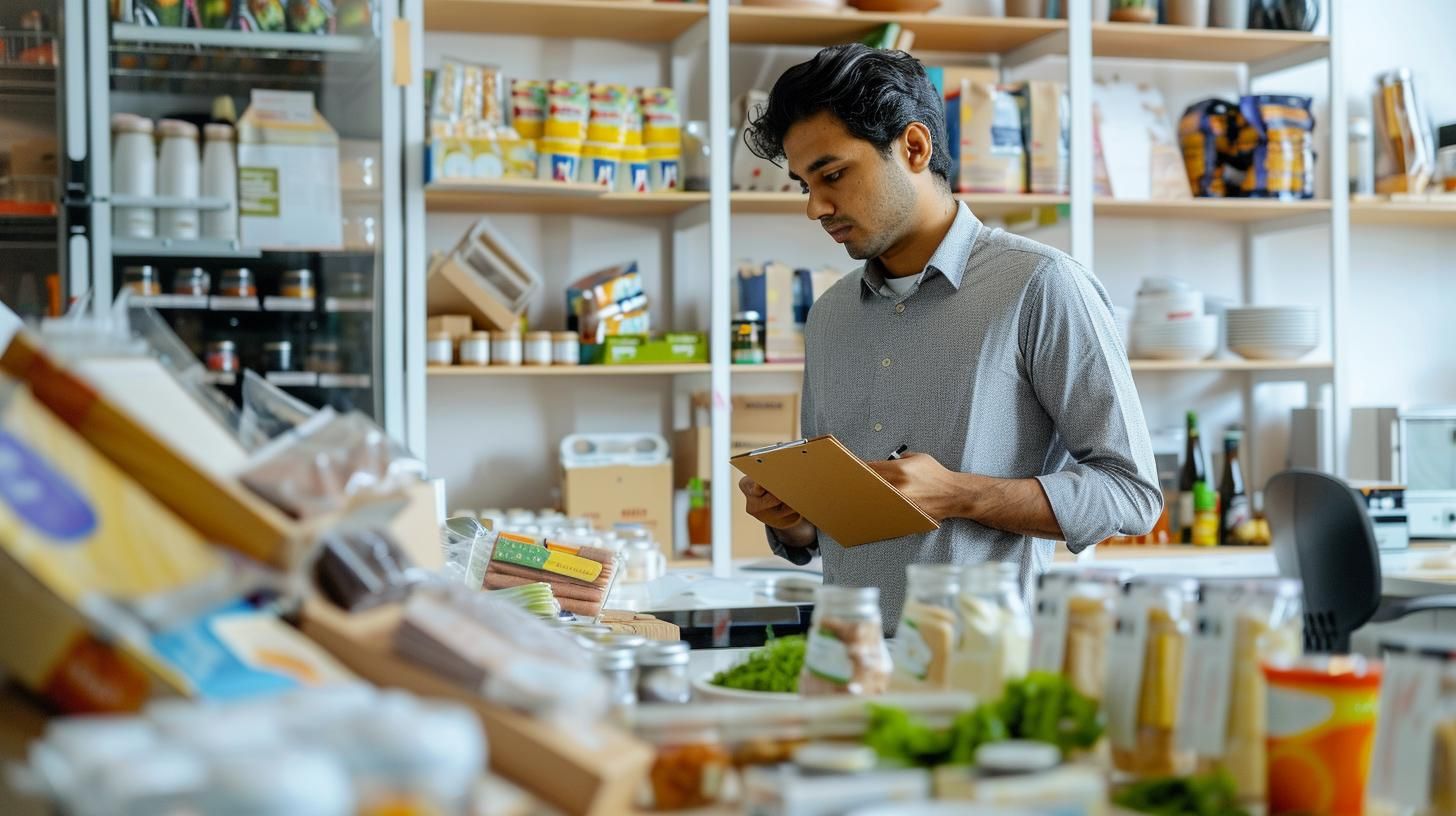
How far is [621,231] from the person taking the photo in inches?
165

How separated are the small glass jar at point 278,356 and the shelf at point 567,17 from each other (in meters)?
0.97

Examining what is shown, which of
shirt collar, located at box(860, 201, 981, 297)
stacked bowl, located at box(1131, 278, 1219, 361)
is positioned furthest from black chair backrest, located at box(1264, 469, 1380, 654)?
shirt collar, located at box(860, 201, 981, 297)

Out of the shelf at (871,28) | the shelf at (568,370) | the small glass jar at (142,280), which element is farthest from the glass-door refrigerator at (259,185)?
the shelf at (871,28)

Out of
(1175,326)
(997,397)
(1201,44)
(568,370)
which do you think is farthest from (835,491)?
(1201,44)

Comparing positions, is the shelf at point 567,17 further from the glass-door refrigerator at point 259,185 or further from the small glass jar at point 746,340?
the small glass jar at point 746,340

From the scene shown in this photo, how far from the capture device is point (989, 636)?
3.86ft

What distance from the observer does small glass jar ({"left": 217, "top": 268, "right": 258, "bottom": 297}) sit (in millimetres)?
3533

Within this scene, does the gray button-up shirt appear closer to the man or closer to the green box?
the man

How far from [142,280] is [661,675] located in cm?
259

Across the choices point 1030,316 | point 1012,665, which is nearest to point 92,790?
point 1012,665

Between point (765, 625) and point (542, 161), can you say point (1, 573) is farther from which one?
point (542, 161)

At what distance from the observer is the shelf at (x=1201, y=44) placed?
4176 mm

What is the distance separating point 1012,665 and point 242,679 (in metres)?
0.59

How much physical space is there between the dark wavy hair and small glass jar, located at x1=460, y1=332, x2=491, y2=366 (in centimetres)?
155
